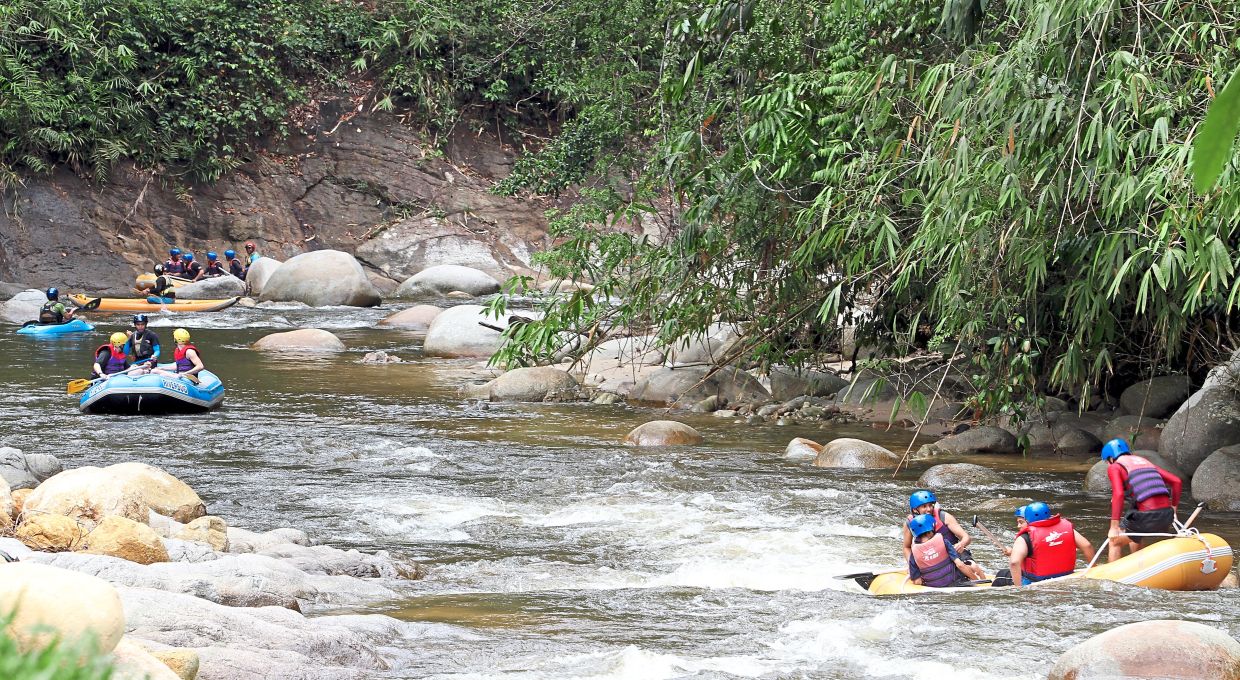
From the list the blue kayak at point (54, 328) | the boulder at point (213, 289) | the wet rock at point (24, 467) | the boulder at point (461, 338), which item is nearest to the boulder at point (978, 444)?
the wet rock at point (24, 467)

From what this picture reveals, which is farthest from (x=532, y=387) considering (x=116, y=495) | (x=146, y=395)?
(x=116, y=495)

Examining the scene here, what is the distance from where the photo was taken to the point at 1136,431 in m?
11.3

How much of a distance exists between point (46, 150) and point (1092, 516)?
25745mm

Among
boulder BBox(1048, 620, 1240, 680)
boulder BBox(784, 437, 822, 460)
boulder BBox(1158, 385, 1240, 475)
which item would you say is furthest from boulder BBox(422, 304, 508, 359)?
boulder BBox(1048, 620, 1240, 680)

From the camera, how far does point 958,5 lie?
7.49 metres

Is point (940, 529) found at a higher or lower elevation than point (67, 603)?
lower

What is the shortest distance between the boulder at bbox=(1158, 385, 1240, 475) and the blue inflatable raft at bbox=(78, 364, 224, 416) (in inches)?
385

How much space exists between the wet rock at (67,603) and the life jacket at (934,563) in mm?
4961

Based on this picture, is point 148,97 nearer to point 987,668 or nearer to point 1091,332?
point 1091,332

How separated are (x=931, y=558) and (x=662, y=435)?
527 cm

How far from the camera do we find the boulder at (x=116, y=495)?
24.9 feet

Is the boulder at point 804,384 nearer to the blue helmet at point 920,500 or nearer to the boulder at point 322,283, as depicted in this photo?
the blue helmet at point 920,500

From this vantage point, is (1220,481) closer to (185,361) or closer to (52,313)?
(185,361)

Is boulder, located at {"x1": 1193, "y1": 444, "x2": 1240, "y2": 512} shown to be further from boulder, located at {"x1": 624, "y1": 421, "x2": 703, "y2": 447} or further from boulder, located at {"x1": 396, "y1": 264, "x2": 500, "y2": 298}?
boulder, located at {"x1": 396, "y1": 264, "x2": 500, "y2": 298}
